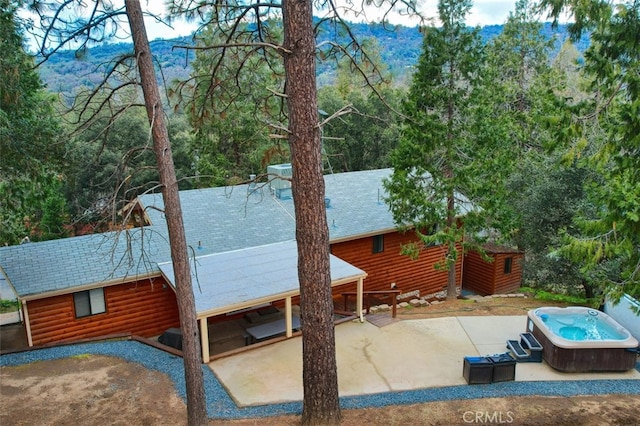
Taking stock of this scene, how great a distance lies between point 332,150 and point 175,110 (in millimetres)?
18885

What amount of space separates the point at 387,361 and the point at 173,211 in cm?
526

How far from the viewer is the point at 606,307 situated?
1062 centimetres

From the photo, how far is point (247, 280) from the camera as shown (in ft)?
33.8

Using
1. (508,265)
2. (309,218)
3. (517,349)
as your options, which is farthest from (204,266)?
(508,265)

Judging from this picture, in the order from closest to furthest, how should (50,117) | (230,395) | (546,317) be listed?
(230,395), (546,317), (50,117)

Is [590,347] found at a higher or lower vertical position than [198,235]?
lower

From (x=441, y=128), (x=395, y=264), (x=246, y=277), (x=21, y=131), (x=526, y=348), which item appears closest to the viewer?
(x=526, y=348)

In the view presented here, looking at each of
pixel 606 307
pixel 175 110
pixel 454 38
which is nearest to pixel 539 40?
pixel 454 38

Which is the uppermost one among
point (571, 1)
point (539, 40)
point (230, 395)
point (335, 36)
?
point (539, 40)

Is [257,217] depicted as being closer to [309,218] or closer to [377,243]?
[377,243]

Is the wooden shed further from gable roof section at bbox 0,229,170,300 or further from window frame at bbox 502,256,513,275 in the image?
gable roof section at bbox 0,229,170,300

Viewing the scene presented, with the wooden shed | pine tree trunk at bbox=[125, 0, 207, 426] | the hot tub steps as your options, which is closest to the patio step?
the hot tub steps

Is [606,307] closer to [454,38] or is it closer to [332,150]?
[454,38]

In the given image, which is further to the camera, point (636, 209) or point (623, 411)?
point (623, 411)
